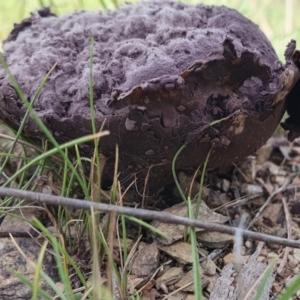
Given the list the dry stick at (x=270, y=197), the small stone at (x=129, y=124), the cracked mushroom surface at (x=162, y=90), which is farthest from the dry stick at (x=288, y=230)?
the small stone at (x=129, y=124)

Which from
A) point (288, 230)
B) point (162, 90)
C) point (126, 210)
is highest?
point (162, 90)

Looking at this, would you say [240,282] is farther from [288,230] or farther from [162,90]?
[162,90]

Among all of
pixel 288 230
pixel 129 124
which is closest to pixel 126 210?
pixel 129 124

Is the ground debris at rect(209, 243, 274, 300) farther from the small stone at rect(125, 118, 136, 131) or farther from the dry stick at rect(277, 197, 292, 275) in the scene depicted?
the small stone at rect(125, 118, 136, 131)

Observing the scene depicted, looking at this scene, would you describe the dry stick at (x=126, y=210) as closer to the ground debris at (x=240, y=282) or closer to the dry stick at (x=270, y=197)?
the ground debris at (x=240, y=282)

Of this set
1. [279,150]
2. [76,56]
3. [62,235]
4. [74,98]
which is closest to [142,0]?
[76,56]

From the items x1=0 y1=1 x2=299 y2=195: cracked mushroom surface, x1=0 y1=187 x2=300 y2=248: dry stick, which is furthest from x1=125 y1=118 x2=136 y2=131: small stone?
x1=0 y1=187 x2=300 y2=248: dry stick

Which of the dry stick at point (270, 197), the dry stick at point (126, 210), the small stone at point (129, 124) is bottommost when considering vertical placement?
the dry stick at point (270, 197)

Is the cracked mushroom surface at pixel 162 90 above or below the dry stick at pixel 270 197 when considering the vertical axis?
above
